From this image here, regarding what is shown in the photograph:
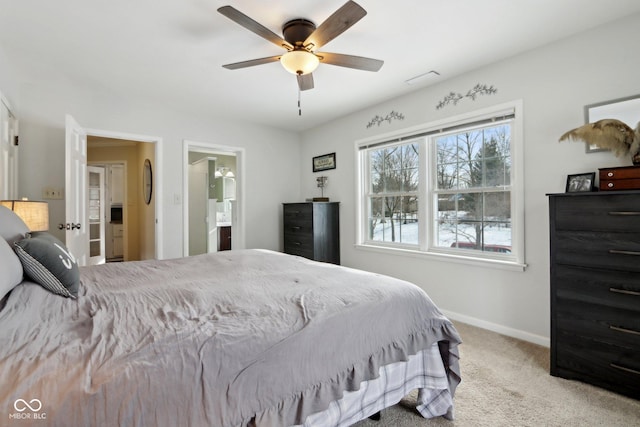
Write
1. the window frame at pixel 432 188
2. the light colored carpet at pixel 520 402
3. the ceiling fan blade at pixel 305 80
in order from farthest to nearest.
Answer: the window frame at pixel 432 188 < the ceiling fan blade at pixel 305 80 < the light colored carpet at pixel 520 402

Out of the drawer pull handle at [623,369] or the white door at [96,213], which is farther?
the white door at [96,213]

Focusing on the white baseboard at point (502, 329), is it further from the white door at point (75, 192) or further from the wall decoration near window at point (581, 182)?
the white door at point (75, 192)

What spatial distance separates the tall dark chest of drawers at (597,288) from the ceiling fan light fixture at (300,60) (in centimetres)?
185

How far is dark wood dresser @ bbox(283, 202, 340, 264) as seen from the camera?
13.4 ft

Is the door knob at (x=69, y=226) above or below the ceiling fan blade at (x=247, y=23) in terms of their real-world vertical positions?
below

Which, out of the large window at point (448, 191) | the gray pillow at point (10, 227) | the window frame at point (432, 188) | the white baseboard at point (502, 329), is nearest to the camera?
the gray pillow at point (10, 227)

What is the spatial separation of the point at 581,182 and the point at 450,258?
1272mm

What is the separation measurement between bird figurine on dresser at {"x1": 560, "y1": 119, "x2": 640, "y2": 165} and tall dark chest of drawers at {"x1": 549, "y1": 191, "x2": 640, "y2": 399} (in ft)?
1.36

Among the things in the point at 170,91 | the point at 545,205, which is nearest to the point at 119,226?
the point at 170,91

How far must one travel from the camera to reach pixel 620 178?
1.85 m

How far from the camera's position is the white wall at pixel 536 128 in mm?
2174

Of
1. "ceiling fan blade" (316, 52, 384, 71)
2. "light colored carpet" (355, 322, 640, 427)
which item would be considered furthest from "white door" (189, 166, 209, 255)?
"light colored carpet" (355, 322, 640, 427)

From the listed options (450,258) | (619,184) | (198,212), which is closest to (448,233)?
(450,258)

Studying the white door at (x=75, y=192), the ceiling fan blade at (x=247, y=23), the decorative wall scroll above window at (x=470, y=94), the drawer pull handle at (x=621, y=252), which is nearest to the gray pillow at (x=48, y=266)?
the ceiling fan blade at (x=247, y=23)
